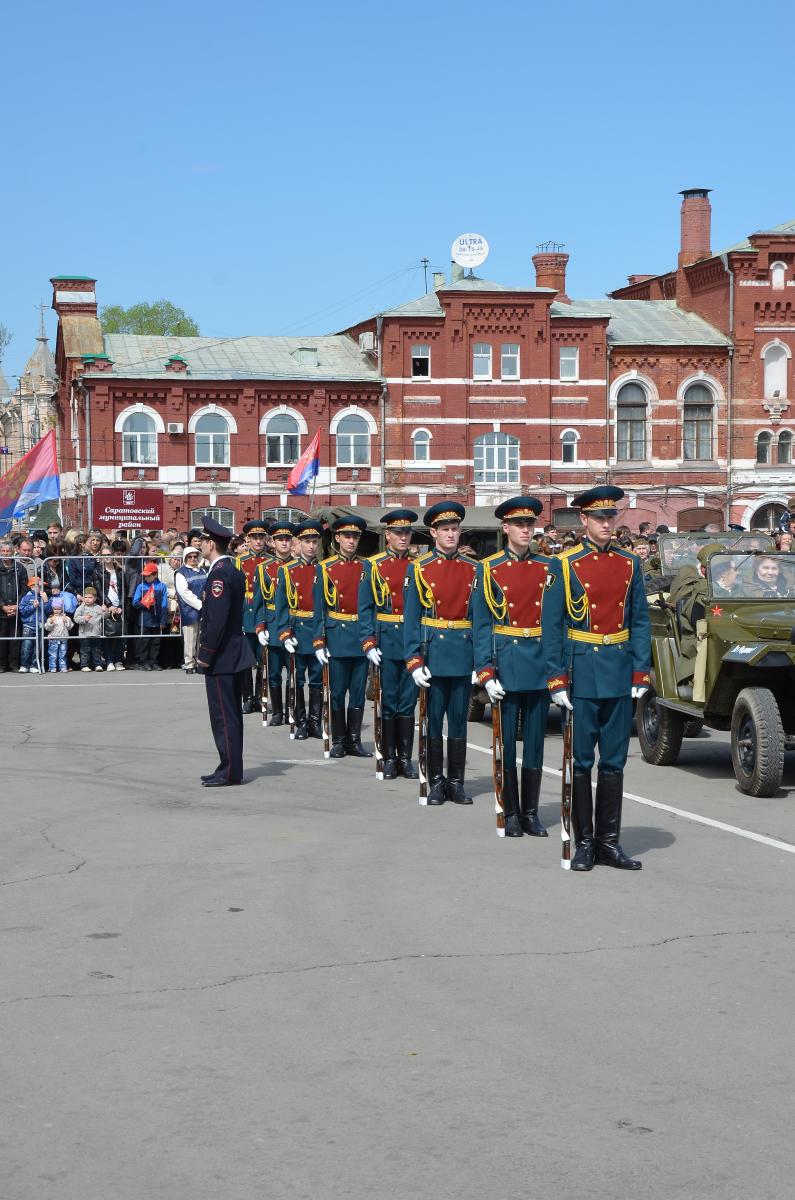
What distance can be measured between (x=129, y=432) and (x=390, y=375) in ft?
32.0

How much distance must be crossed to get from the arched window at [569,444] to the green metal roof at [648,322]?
12.7ft

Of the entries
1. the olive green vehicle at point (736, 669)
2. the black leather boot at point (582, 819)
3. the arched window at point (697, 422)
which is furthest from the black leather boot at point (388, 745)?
the arched window at point (697, 422)

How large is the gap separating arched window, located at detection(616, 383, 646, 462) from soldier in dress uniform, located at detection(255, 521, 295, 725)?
141 feet

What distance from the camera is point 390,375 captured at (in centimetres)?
5738

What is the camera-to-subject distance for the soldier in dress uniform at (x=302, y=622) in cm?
1539

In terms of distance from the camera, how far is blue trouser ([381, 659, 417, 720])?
12633 mm

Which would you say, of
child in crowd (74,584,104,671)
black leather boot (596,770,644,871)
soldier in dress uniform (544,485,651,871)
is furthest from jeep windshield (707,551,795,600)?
child in crowd (74,584,104,671)

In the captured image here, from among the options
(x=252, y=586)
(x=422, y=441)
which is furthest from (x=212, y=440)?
(x=252, y=586)

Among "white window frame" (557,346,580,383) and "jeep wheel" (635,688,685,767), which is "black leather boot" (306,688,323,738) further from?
"white window frame" (557,346,580,383)

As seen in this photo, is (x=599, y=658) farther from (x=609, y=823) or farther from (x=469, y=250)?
(x=469, y=250)

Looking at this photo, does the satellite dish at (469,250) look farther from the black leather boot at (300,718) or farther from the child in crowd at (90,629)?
the black leather boot at (300,718)

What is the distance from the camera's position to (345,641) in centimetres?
1406

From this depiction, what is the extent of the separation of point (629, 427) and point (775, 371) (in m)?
6.15

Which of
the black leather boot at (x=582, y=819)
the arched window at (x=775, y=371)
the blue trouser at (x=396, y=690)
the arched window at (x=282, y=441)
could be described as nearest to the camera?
the black leather boot at (x=582, y=819)
